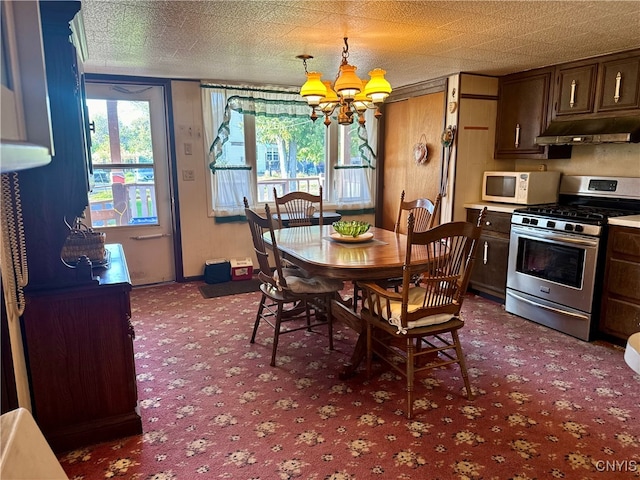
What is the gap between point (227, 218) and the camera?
4.85 metres

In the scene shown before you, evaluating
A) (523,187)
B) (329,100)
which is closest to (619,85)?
(523,187)

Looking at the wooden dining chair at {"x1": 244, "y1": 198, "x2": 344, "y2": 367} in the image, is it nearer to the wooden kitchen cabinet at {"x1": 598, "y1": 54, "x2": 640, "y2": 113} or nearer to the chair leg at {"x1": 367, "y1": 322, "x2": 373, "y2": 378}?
the chair leg at {"x1": 367, "y1": 322, "x2": 373, "y2": 378}

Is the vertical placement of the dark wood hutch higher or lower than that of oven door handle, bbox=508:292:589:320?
higher

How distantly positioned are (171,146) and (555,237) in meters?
3.71

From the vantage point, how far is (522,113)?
13.3ft

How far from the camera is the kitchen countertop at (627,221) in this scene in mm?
2957

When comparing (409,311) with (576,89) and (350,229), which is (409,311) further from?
(576,89)

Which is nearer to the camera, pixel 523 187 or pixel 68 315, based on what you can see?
pixel 68 315

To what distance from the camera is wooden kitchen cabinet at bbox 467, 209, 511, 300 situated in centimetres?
391

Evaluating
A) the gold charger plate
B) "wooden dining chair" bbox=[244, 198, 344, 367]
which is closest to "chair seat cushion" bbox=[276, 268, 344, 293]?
"wooden dining chair" bbox=[244, 198, 344, 367]

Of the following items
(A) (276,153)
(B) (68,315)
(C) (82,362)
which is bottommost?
(C) (82,362)

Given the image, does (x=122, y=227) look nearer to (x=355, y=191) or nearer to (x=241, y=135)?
(x=241, y=135)

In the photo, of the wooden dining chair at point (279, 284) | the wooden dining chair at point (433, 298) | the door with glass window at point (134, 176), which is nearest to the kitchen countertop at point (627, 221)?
the wooden dining chair at point (433, 298)

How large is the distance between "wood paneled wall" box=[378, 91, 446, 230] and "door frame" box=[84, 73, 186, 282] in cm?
254
